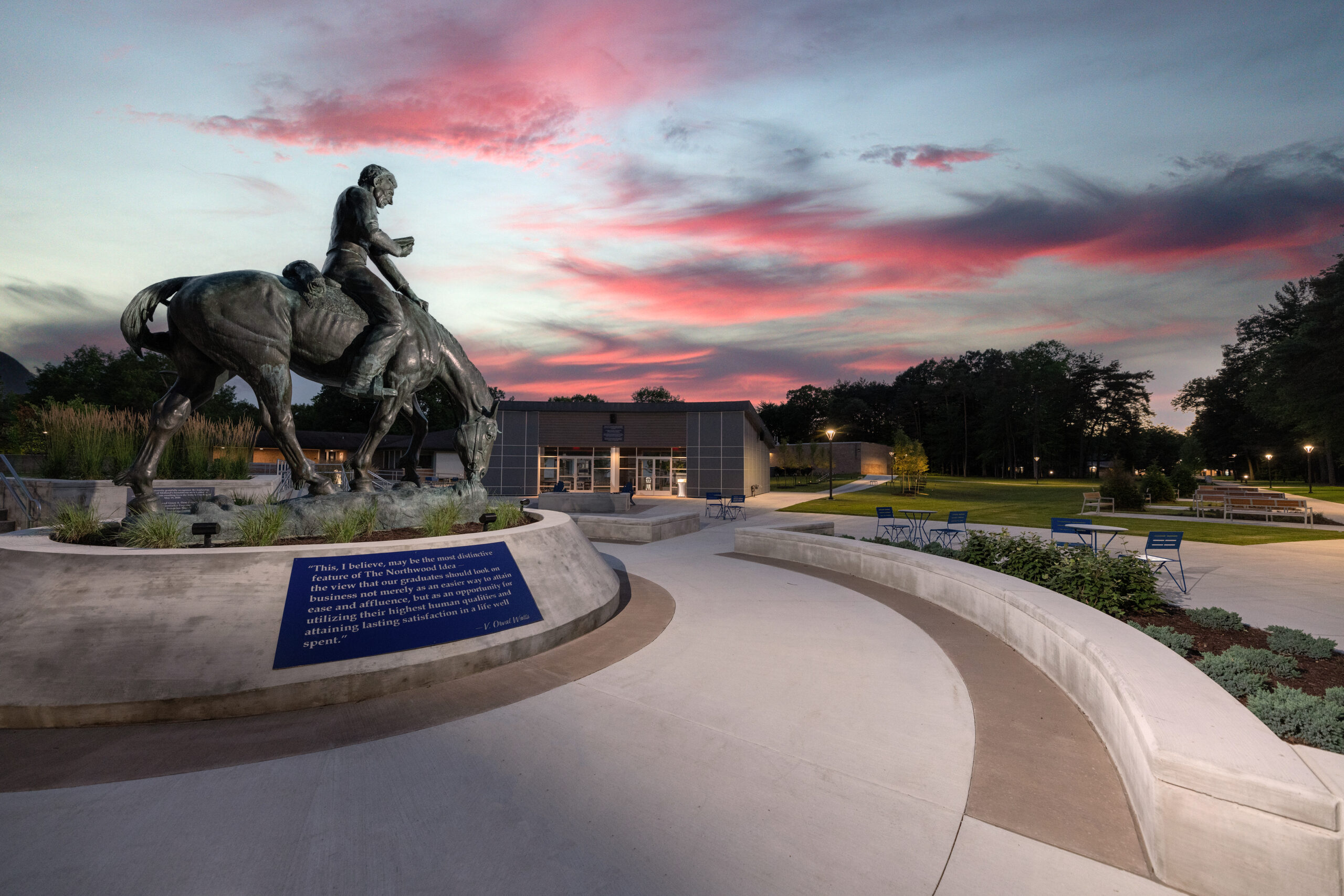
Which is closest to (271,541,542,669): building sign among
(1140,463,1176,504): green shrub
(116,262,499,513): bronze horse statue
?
(116,262,499,513): bronze horse statue

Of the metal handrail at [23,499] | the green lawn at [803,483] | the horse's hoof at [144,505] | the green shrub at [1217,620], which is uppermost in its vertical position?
the horse's hoof at [144,505]

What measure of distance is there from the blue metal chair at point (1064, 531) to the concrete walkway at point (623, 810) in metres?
7.65

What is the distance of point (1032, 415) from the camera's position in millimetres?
78250

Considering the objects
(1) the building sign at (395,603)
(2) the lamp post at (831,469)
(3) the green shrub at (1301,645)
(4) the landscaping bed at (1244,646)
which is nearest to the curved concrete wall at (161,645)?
(1) the building sign at (395,603)

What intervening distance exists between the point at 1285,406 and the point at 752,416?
35.4 m

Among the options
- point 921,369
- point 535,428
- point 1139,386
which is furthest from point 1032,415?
point 535,428

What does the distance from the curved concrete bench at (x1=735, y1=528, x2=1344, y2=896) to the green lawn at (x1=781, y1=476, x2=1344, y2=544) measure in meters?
15.0

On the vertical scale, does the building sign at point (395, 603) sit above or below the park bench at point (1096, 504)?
above

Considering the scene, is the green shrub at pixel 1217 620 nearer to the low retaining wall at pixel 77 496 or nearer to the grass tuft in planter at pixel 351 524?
the grass tuft in planter at pixel 351 524

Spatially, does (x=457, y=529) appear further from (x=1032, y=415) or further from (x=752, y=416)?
(x=1032, y=415)

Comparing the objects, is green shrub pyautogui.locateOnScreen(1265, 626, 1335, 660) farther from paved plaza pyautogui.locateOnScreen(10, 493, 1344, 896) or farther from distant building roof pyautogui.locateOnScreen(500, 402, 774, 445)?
distant building roof pyautogui.locateOnScreen(500, 402, 774, 445)

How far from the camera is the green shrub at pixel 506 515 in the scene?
7363mm

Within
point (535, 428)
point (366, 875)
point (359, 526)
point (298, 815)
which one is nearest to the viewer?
point (366, 875)

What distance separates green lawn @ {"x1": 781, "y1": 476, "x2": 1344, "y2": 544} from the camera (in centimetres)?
1722
